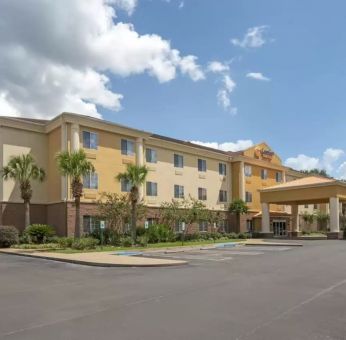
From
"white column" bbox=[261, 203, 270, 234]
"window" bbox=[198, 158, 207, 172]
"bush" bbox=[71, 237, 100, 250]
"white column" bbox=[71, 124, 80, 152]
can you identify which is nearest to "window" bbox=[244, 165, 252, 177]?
"white column" bbox=[261, 203, 270, 234]

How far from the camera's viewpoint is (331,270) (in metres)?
17.9

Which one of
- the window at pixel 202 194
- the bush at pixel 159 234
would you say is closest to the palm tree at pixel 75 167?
the bush at pixel 159 234

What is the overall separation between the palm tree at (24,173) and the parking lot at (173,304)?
1805 centimetres

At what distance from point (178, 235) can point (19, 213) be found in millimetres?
15377

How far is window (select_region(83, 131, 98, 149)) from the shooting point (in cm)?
3889

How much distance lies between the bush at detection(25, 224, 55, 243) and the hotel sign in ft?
103

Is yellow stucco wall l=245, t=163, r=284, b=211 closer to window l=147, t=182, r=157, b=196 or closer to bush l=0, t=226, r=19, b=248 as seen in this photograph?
window l=147, t=182, r=157, b=196

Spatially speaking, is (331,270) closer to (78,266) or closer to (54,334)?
(78,266)

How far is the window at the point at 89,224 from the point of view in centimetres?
3806

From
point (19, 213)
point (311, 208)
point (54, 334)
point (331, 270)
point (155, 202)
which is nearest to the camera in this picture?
point (54, 334)

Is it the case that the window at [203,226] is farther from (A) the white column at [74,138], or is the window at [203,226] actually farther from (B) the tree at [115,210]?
(A) the white column at [74,138]

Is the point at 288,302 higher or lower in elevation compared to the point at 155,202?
lower

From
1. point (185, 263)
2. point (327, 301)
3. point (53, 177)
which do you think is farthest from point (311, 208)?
point (327, 301)

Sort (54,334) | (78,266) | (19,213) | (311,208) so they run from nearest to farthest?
(54,334), (78,266), (19,213), (311,208)
